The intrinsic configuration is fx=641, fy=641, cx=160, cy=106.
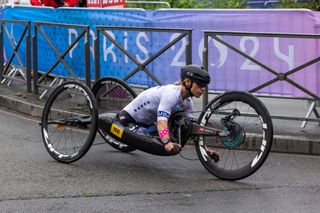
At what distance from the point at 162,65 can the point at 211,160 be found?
113 inches

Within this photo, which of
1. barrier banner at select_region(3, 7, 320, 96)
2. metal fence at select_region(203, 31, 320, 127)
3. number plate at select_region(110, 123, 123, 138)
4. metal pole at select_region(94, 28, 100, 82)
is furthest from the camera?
metal pole at select_region(94, 28, 100, 82)

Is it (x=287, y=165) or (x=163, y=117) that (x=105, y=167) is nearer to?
(x=163, y=117)

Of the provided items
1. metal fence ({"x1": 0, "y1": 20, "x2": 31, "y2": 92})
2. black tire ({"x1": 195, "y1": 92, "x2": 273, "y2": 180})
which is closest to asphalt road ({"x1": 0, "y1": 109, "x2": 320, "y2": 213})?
black tire ({"x1": 195, "y1": 92, "x2": 273, "y2": 180})

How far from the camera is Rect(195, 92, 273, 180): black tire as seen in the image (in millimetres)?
5902

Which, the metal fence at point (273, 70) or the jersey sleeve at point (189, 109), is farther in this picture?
the metal fence at point (273, 70)

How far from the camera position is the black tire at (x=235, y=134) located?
19.4 feet

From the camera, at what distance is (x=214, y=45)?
8.30m

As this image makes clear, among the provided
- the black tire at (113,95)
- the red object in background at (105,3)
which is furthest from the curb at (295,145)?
the red object in background at (105,3)

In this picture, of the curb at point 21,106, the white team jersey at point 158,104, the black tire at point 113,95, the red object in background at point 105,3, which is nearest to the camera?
the white team jersey at point 158,104

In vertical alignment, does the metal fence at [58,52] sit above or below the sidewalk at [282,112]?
above

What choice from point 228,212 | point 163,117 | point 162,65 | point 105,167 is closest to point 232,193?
point 228,212

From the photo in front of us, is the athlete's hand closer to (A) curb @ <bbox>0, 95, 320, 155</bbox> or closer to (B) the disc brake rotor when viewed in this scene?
(B) the disc brake rotor

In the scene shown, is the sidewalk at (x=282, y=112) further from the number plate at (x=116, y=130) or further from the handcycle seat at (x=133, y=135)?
the number plate at (x=116, y=130)

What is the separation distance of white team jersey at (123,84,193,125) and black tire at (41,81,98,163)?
1.40 ft
